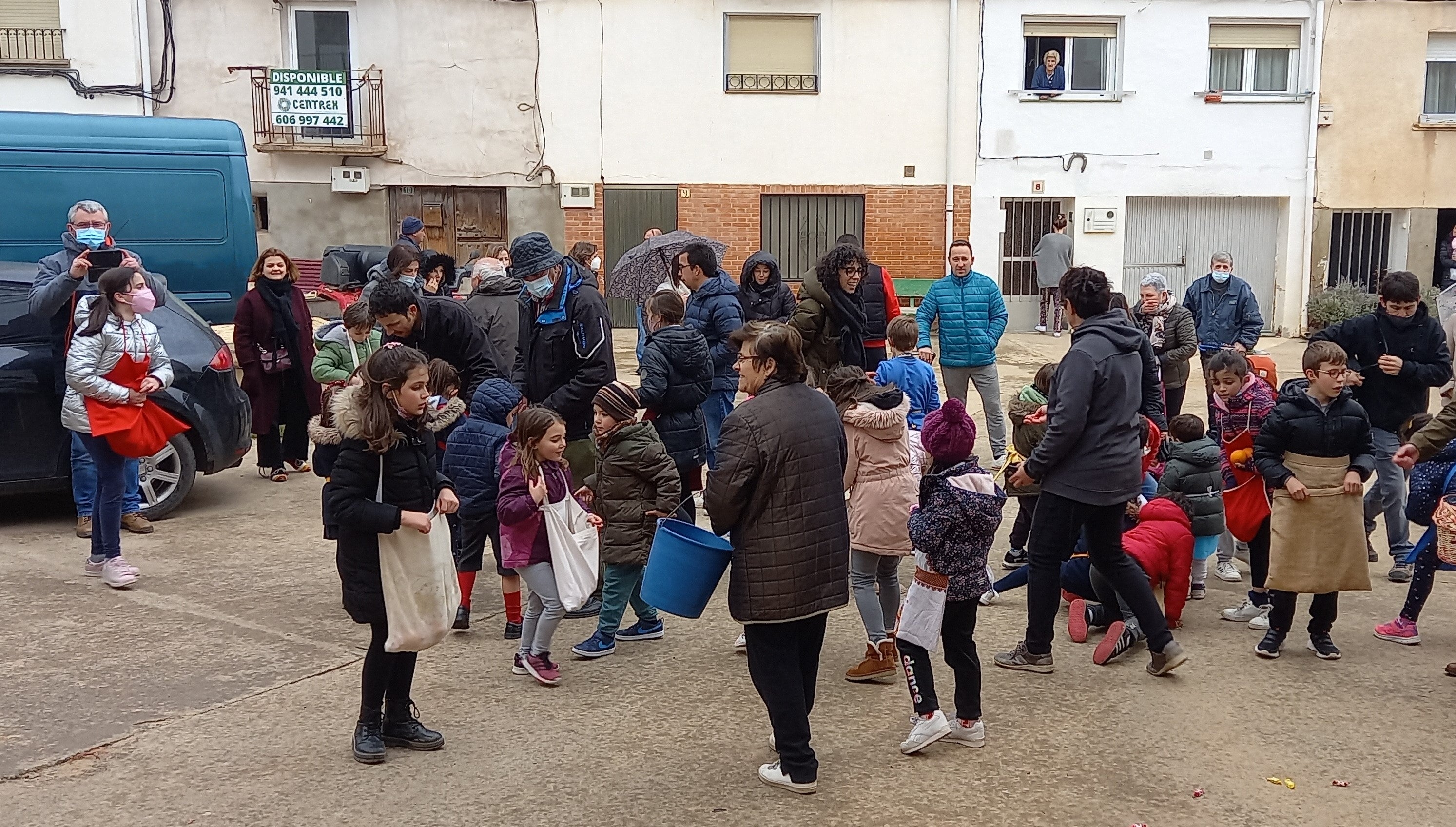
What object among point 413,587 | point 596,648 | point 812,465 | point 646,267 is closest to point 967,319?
point 646,267

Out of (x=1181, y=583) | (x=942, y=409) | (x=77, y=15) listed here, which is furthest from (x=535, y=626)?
(x=77, y=15)

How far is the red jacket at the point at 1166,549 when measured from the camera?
6000 mm

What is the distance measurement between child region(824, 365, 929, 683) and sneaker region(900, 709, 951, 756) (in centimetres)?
78

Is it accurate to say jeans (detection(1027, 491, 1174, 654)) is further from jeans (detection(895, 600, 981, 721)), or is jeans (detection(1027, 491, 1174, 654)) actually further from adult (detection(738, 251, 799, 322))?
adult (detection(738, 251, 799, 322))

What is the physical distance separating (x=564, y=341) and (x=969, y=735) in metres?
2.71

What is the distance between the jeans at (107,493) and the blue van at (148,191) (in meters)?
6.17

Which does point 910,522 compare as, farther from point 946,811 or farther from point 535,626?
point 535,626

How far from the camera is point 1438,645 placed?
6.03 m

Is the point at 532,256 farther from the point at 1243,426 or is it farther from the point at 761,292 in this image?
the point at 1243,426

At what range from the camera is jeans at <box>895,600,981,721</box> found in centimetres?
475

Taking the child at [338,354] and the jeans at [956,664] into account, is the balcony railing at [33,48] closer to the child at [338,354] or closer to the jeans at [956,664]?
the child at [338,354]

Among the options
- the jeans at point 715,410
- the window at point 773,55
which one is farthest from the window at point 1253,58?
the jeans at point 715,410

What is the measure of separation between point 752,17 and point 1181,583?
14.6 m

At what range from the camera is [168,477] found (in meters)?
8.23
